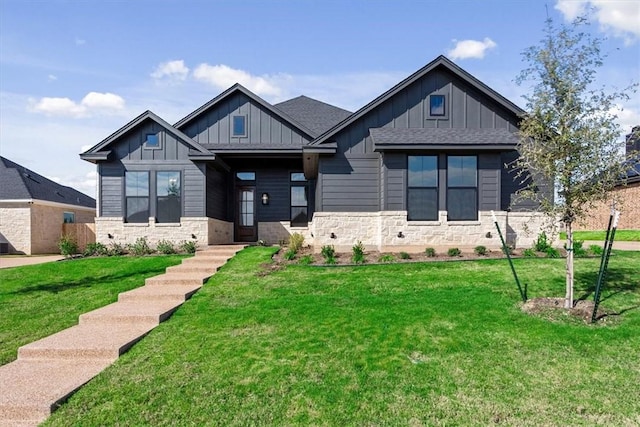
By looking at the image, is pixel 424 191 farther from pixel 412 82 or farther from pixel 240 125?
pixel 240 125

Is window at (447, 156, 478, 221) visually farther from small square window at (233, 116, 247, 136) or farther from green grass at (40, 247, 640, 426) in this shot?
small square window at (233, 116, 247, 136)

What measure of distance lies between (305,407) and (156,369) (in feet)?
7.11

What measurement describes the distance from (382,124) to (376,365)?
986cm

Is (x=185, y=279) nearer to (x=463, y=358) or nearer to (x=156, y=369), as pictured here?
(x=156, y=369)

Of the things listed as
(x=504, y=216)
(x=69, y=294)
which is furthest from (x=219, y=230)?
(x=504, y=216)

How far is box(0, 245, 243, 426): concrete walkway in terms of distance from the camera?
3973 millimetres

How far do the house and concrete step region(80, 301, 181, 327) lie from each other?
6590 millimetres

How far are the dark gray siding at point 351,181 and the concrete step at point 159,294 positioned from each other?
19.4 ft

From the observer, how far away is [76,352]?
5.26 m

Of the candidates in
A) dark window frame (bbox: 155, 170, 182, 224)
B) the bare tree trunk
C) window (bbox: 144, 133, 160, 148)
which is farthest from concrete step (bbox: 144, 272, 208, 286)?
the bare tree trunk

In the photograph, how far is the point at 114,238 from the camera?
14352 mm

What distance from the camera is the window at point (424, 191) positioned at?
1226cm

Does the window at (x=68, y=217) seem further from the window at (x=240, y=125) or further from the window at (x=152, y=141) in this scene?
the window at (x=240, y=125)

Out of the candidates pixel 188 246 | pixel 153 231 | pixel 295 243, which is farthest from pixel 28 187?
pixel 295 243
